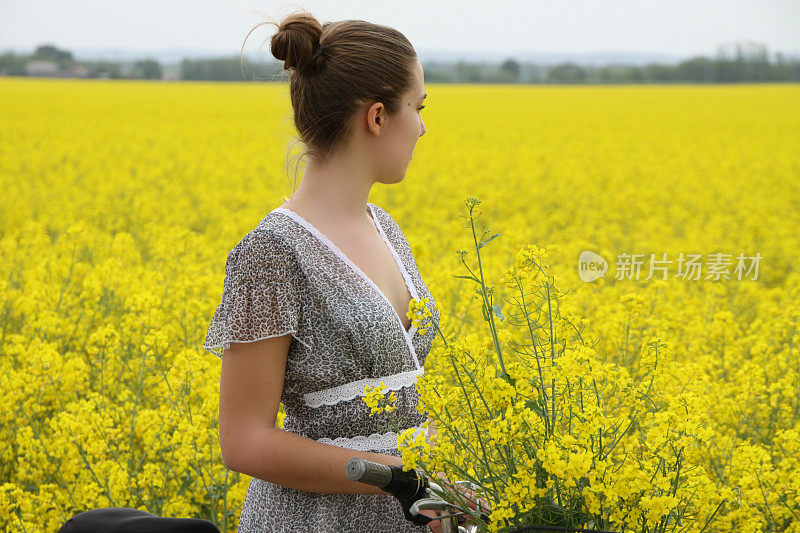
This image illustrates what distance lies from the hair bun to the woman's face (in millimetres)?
180

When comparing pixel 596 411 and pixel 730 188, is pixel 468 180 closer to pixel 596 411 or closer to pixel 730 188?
pixel 730 188

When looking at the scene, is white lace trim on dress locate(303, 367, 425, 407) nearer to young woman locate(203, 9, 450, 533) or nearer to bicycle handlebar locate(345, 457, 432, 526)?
young woman locate(203, 9, 450, 533)

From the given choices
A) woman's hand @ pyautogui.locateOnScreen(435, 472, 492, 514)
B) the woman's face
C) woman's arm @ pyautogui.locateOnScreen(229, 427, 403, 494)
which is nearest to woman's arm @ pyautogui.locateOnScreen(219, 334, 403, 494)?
woman's arm @ pyautogui.locateOnScreen(229, 427, 403, 494)

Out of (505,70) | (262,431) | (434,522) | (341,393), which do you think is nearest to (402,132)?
(341,393)

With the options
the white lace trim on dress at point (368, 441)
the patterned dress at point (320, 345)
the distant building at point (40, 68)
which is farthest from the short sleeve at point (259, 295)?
the distant building at point (40, 68)

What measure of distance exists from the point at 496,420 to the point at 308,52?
0.78m

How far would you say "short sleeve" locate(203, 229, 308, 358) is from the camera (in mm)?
1425

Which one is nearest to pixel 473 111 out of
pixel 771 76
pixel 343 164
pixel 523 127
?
pixel 523 127

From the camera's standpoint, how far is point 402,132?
1.58 m

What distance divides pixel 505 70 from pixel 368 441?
121 feet

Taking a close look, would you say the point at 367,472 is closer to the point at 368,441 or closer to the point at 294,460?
the point at 294,460

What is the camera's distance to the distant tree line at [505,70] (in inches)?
1070

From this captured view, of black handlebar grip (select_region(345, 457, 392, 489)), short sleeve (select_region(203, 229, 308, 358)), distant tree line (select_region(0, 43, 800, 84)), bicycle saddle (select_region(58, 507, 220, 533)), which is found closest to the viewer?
black handlebar grip (select_region(345, 457, 392, 489))

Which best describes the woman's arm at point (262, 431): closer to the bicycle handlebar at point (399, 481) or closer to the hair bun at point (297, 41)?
the bicycle handlebar at point (399, 481)
